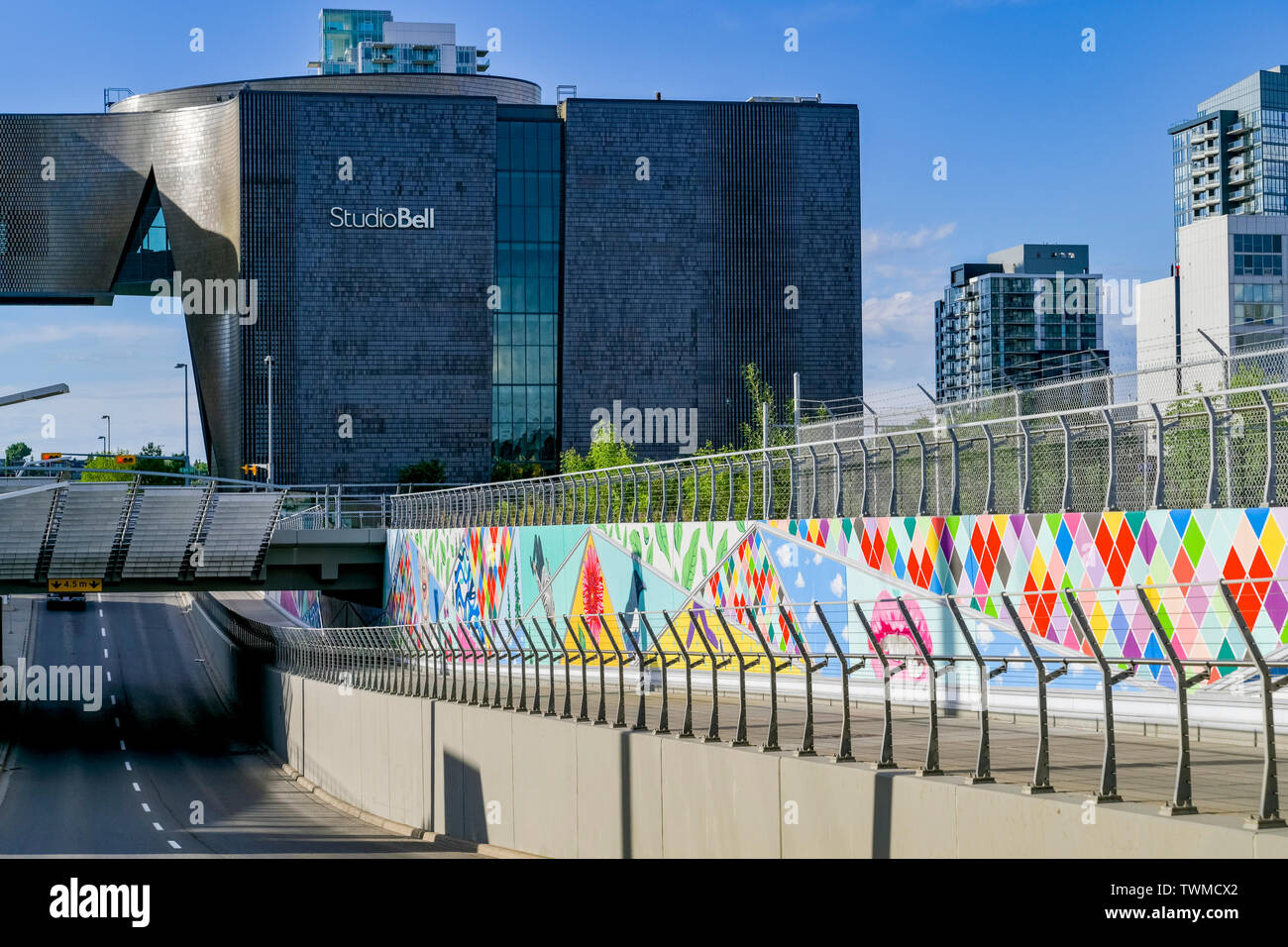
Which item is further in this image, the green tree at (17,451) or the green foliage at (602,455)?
the green tree at (17,451)

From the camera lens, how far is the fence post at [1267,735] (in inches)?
332

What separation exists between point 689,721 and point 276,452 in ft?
222

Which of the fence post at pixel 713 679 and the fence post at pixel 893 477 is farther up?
the fence post at pixel 893 477

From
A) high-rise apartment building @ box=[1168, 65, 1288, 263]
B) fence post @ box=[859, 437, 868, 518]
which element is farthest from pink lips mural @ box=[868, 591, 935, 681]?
high-rise apartment building @ box=[1168, 65, 1288, 263]

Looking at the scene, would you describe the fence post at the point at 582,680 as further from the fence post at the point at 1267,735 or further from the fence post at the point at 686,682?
the fence post at the point at 1267,735

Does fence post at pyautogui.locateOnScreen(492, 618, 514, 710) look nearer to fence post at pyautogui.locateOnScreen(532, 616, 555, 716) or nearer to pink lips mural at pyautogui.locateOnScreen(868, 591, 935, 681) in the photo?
fence post at pyautogui.locateOnScreen(532, 616, 555, 716)

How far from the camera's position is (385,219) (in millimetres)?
81312

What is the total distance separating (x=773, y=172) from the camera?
271 ft

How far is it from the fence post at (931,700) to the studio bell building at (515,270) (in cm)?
6824

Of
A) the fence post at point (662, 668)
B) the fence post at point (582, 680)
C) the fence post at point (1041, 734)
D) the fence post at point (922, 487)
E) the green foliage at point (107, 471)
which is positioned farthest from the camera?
the green foliage at point (107, 471)

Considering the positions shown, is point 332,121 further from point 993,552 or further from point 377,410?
point 993,552

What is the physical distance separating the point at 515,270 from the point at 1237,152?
118 metres

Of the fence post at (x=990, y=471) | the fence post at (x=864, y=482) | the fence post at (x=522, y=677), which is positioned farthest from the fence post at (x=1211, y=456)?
the fence post at (x=522, y=677)
